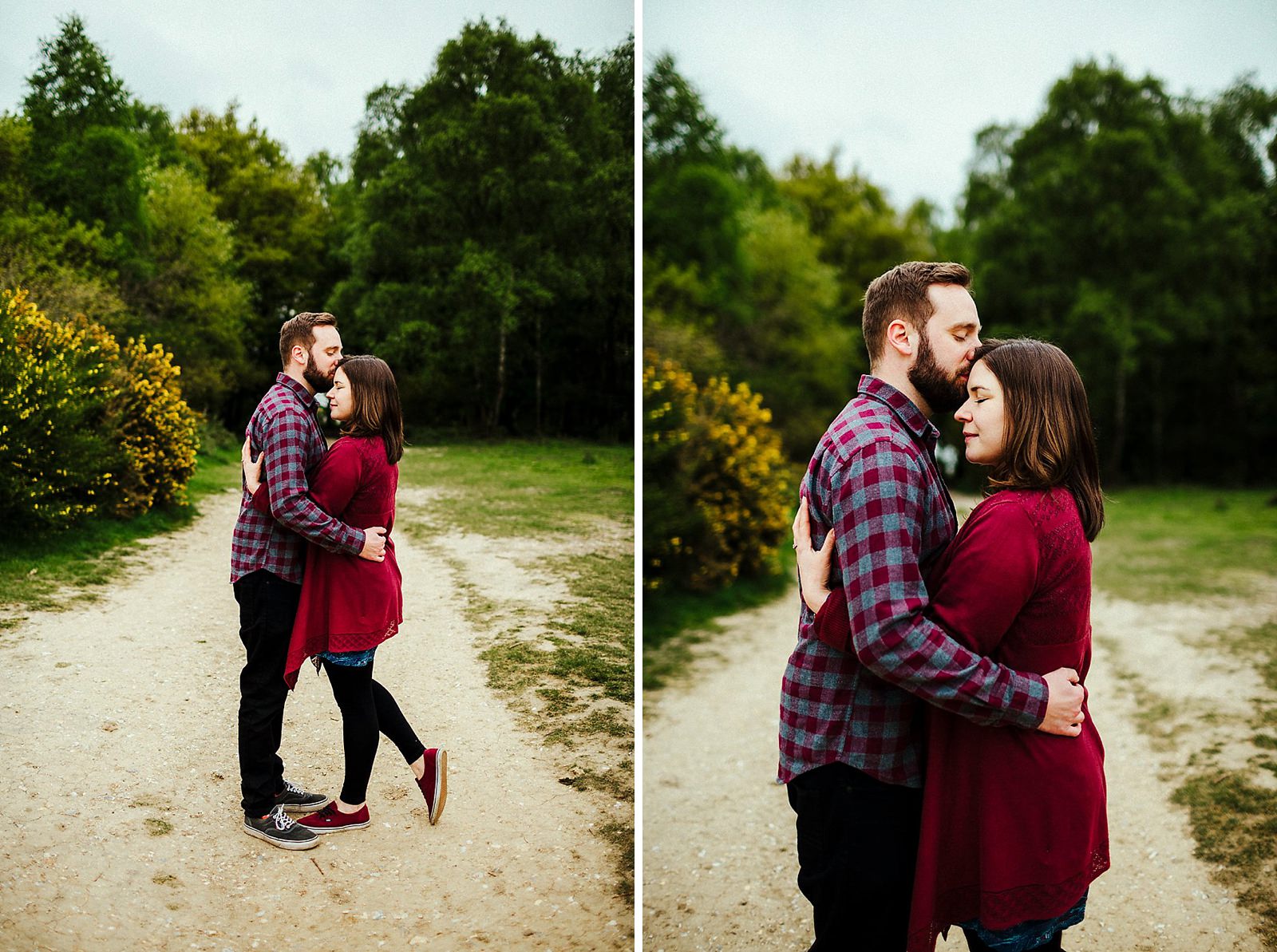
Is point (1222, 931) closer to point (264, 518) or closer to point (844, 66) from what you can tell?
point (264, 518)

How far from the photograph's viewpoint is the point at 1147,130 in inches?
468

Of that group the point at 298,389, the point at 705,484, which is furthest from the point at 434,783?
the point at 705,484

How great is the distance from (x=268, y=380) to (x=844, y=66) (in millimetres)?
7893

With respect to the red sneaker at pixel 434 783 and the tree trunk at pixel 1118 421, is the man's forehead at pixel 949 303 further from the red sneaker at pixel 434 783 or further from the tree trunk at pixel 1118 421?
the tree trunk at pixel 1118 421

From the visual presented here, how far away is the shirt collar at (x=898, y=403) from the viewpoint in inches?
73.3

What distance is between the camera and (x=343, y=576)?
2729 millimetres

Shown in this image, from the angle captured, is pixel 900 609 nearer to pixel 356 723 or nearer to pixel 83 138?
pixel 356 723

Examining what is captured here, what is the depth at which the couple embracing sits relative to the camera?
8.76 feet

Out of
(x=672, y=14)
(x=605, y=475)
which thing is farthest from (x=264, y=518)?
(x=672, y=14)

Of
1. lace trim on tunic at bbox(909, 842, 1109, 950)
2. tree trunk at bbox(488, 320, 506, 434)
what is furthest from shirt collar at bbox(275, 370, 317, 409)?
lace trim on tunic at bbox(909, 842, 1109, 950)

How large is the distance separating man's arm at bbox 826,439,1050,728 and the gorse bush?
2.15 meters

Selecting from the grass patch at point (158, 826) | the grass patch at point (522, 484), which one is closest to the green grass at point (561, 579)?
the grass patch at point (522, 484)

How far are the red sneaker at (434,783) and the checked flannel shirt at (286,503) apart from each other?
0.68 meters

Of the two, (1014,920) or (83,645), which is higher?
(83,645)
